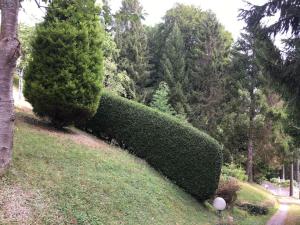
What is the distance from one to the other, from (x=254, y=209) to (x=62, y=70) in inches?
513

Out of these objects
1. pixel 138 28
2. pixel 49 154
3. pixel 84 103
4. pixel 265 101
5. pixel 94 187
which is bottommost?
pixel 94 187

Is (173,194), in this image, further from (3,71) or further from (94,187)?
(3,71)

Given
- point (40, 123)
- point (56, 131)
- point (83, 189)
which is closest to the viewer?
point (83, 189)

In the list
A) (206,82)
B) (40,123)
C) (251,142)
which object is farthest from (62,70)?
(206,82)

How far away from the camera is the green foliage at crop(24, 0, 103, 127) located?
34.8 ft

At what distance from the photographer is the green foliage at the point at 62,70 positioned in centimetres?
1059

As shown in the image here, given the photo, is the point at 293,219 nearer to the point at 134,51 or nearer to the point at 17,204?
the point at 17,204

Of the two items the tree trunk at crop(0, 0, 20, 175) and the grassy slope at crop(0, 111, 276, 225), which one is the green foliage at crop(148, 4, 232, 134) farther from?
the tree trunk at crop(0, 0, 20, 175)

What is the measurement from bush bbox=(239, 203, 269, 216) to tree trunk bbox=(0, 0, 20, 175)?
14.1m

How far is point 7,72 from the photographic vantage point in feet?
22.6

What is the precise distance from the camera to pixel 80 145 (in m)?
10.5

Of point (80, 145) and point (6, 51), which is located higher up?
point (6, 51)

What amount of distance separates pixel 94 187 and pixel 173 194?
145 inches

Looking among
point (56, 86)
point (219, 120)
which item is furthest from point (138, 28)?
point (56, 86)
